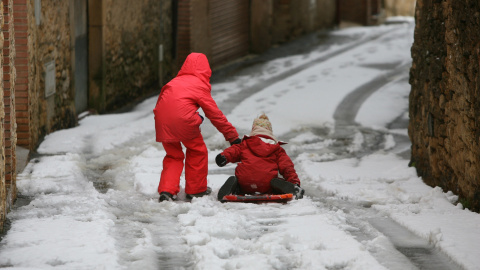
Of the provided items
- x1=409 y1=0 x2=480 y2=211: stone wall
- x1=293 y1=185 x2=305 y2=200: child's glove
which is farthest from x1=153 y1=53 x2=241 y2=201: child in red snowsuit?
x1=409 y1=0 x2=480 y2=211: stone wall

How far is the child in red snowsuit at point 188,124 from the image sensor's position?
7297mm

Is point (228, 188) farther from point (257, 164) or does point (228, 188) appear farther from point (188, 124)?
point (188, 124)

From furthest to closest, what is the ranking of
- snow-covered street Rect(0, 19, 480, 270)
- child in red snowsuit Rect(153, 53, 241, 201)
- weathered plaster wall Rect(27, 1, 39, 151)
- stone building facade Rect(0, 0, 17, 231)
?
weathered plaster wall Rect(27, 1, 39, 151)
child in red snowsuit Rect(153, 53, 241, 201)
stone building facade Rect(0, 0, 17, 231)
snow-covered street Rect(0, 19, 480, 270)

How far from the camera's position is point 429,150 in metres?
8.36

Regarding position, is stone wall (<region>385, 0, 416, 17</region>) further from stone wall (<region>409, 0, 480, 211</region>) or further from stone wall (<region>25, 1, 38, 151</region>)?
stone wall (<region>25, 1, 38, 151</region>)

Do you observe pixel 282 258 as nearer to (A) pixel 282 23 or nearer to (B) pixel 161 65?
(B) pixel 161 65

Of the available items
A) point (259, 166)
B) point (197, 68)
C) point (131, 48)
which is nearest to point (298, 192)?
point (259, 166)

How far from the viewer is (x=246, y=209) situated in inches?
276

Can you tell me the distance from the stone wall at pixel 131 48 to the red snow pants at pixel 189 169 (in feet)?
16.2

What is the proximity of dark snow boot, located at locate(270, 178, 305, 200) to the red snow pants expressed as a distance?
2.02ft

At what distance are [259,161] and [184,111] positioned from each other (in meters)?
0.79

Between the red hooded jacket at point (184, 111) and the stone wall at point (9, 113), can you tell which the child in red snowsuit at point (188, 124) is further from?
the stone wall at point (9, 113)

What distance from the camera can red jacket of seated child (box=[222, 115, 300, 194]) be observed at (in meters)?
7.45

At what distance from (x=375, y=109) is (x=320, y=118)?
119cm
